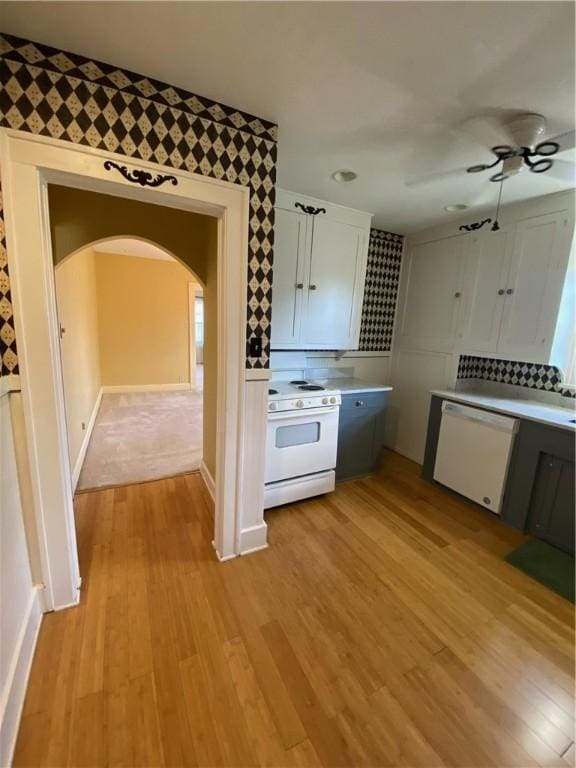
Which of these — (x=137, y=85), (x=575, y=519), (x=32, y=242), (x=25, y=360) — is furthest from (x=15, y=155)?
(x=575, y=519)

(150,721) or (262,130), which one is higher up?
(262,130)

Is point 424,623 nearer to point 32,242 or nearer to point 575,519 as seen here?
point 575,519

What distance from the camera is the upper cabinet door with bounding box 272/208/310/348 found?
2523 mm

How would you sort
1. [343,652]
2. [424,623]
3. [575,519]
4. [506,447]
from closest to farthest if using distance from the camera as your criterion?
[343,652], [424,623], [575,519], [506,447]

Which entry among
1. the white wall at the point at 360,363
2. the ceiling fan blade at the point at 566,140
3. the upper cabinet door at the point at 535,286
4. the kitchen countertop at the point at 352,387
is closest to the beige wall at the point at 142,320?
the white wall at the point at 360,363

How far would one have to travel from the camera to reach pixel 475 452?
2.59 m

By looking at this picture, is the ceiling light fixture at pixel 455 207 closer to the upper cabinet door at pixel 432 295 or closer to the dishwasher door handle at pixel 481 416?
the upper cabinet door at pixel 432 295

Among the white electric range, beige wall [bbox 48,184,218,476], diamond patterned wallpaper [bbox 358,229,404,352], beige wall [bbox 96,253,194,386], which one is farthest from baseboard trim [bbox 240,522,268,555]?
beige wall [bbox 96,253,194,386]

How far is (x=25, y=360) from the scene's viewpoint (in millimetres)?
1359

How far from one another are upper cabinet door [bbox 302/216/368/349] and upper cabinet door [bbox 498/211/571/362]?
1215 mm

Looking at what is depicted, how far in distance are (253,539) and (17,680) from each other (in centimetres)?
117

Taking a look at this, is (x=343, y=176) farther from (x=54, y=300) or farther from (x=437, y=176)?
(x=54, y=300)

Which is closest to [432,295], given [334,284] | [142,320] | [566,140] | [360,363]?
[360,363]

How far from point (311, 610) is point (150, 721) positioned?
799mm
